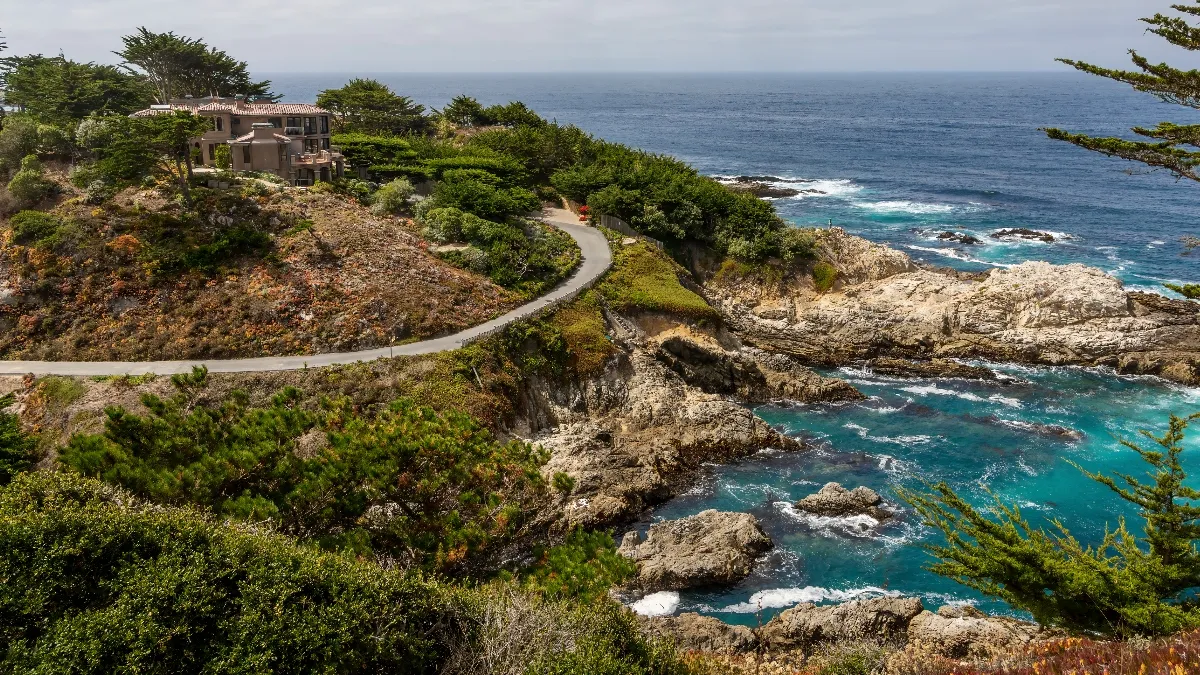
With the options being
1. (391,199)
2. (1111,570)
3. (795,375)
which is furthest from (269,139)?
(1111,570)

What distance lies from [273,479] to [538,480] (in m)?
8.74

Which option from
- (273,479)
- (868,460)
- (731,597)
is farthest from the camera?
(868,460)

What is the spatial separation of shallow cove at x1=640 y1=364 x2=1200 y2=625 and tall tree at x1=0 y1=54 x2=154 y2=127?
5668cm

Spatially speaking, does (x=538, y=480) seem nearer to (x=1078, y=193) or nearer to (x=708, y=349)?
(x=708, y=349)

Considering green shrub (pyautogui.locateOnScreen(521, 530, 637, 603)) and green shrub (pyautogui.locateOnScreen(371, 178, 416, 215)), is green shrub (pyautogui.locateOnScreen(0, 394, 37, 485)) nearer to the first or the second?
green shrub (pyautogui.locateOnScreen(521, 530, 637, 603))

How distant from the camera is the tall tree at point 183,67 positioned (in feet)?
224

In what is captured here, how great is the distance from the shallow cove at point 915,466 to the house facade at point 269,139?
132 ft

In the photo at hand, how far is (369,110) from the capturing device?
7912 cm

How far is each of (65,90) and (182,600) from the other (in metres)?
60.5

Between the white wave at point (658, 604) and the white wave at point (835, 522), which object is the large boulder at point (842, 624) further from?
the white wave at point (835, 522)

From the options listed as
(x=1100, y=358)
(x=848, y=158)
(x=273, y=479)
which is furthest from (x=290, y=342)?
(x=848, y=158)

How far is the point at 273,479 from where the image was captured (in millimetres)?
23406

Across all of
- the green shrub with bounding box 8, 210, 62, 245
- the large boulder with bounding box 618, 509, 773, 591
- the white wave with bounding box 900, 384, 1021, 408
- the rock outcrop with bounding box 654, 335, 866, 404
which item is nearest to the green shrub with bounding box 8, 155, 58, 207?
the green shrub with bounding box 8, 210, 62, 245

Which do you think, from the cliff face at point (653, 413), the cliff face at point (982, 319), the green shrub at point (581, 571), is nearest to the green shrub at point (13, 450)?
the green shrub at point (581, 571)
